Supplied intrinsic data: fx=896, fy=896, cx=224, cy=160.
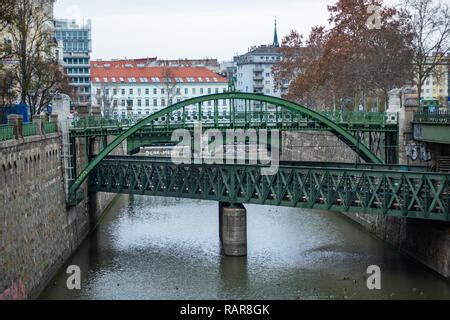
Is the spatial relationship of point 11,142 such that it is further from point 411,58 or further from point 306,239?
point 411,58

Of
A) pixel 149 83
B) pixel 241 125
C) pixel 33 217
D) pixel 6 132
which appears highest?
pixel 149 83

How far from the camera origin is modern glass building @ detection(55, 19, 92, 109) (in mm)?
173250

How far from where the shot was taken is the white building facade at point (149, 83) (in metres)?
174

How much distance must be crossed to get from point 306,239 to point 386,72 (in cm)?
2113

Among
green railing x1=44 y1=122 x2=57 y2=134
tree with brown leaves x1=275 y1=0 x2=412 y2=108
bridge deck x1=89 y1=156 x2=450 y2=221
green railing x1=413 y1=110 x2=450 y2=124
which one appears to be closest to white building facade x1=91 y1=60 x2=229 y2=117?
tree with brown leaves x1=275 y1=0 x2=412 y2=108

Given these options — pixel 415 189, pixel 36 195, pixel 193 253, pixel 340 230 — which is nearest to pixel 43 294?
pixel 36 195

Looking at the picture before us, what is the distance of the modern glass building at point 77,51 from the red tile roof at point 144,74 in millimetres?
2235

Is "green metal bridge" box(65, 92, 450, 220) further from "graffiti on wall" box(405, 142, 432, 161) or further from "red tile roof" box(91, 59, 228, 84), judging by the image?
"red tile roof" box(91, 59, 228, 84)

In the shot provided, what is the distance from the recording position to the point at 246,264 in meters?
53.5

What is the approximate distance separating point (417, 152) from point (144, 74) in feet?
399

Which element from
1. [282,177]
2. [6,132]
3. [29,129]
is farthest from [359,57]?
[6,132]

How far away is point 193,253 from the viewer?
56562 millimetres

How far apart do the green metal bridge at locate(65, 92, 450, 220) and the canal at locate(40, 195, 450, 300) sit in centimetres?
358

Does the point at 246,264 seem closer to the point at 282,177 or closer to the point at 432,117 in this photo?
the point at 282,177
